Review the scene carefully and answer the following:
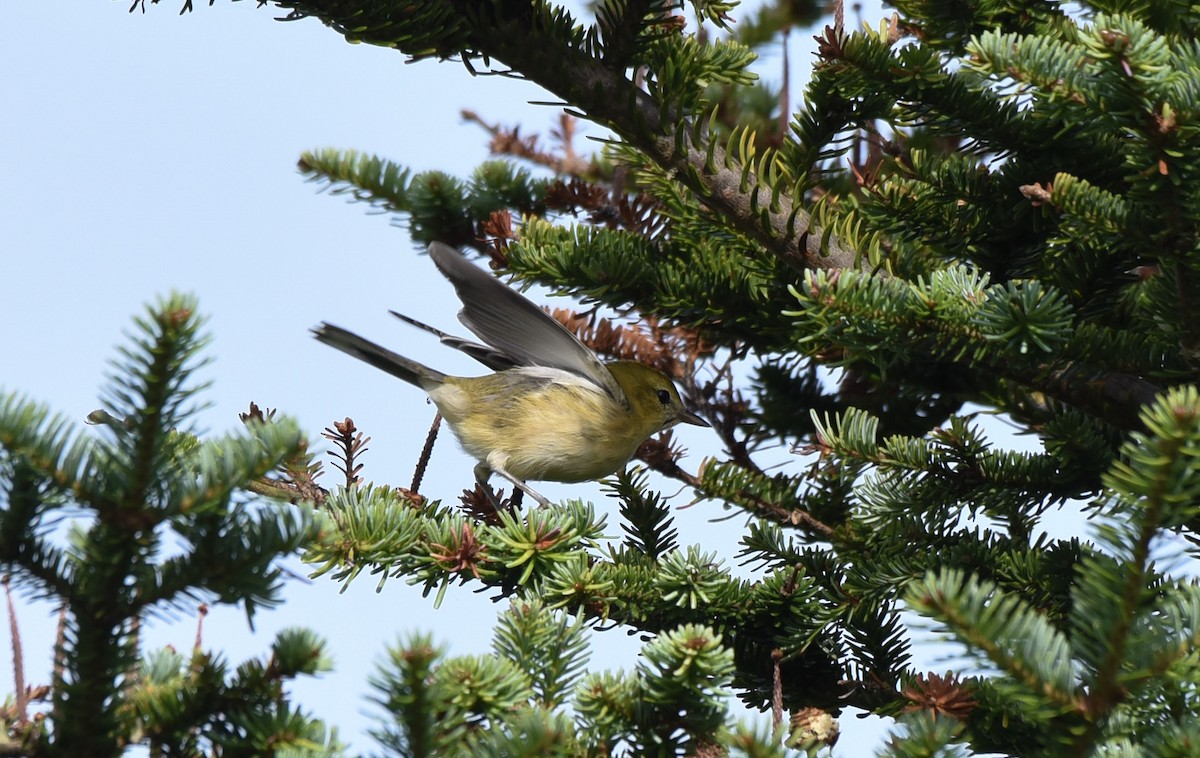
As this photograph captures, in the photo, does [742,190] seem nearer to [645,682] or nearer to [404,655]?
[645,682]

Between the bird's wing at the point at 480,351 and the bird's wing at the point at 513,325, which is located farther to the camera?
the bird's wing at the point at 480,351

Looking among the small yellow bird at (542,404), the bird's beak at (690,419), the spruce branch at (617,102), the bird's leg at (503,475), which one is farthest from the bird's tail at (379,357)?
the spruce branch at (617,102)

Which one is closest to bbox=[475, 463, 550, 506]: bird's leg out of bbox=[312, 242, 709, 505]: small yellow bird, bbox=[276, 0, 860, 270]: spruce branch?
bbox=[312, 242, 709, 505]: small yellow bird

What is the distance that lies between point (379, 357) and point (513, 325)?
2.96 ft

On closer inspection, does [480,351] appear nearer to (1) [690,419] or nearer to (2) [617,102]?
(1) [690,419]

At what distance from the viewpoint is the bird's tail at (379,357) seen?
469cm

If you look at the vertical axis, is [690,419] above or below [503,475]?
above

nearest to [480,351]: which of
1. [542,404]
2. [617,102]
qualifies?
[542,404]

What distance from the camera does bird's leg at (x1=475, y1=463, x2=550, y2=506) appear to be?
4.87 metres

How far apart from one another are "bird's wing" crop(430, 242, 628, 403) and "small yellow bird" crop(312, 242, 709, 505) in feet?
0.03

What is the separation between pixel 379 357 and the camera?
505 cm

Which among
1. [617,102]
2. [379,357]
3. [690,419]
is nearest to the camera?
[617,102]

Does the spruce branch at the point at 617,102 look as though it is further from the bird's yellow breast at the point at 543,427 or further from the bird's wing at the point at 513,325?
the bird's yellow breast at the point at 543,427

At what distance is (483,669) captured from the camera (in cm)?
197
